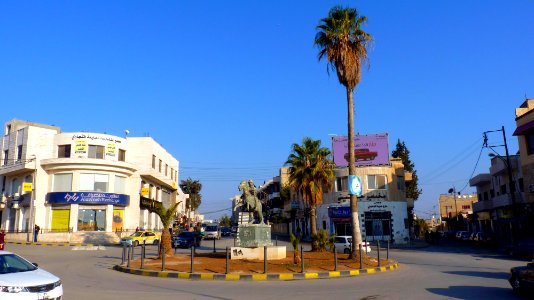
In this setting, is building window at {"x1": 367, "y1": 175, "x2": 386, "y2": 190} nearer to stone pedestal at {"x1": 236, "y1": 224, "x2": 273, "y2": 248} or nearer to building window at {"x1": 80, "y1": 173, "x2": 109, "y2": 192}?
building window at {"x1": 80, "y1": 173, "x2": 109, "y2": 192}

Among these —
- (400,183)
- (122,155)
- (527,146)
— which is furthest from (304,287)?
(122,155)

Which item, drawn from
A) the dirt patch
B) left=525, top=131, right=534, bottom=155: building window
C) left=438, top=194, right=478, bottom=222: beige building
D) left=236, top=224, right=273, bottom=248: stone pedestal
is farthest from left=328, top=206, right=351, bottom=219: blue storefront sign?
left=438, top=194, right=478, bottom=222: beige building

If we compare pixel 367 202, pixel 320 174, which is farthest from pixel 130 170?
pixel 367 202

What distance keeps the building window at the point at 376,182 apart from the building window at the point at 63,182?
3167cm

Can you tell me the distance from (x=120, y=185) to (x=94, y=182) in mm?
2995

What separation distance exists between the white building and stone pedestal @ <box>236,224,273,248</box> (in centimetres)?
2669

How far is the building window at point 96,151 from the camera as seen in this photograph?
45844mm

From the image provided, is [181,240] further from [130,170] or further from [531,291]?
[531,291]

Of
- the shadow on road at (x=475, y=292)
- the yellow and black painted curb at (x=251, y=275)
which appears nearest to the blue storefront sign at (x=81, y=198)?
the yellow and black painted curb at (x=251, y=275)

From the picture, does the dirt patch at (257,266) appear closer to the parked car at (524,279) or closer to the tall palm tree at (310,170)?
the parked car at (524,279)

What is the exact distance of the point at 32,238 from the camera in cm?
4272

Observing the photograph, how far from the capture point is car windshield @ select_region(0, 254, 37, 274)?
942 centimetres

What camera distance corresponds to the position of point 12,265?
9.73 metres

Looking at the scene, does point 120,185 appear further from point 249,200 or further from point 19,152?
point 249,200
